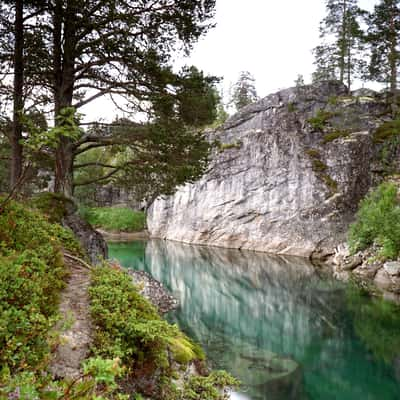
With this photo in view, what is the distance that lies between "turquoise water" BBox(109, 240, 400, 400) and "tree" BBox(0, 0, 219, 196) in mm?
5436

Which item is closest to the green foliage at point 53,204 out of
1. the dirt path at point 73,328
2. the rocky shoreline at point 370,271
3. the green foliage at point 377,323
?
the dirt path at point 73,328

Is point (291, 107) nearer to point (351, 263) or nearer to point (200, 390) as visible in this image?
point (351, 263)

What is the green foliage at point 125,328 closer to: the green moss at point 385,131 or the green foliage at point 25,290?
the green foliage at point 25,290

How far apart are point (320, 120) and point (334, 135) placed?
Result: 1892 millimetres

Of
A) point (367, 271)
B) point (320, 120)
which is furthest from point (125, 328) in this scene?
point (320, 120)

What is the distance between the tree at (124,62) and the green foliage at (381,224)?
39.5ft

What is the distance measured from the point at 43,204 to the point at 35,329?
618 centimetres

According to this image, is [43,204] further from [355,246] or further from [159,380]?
[355,246]

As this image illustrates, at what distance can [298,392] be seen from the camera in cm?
812

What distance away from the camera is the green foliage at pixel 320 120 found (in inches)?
1192

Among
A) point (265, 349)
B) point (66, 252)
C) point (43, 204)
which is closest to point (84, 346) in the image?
point (66, 252)

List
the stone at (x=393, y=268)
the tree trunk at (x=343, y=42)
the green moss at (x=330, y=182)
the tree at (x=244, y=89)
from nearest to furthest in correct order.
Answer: the stone at (x=393, y=268) → the green moss at (x=330, y=182) → the tree trunk at (x=343, y=42) → the tree at (x=244, y=89)

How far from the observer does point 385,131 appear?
28.6 meters

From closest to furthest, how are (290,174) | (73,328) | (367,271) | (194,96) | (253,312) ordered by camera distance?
(73,328) < (194,96) < (253,312) < (367,271) < (290,174)
